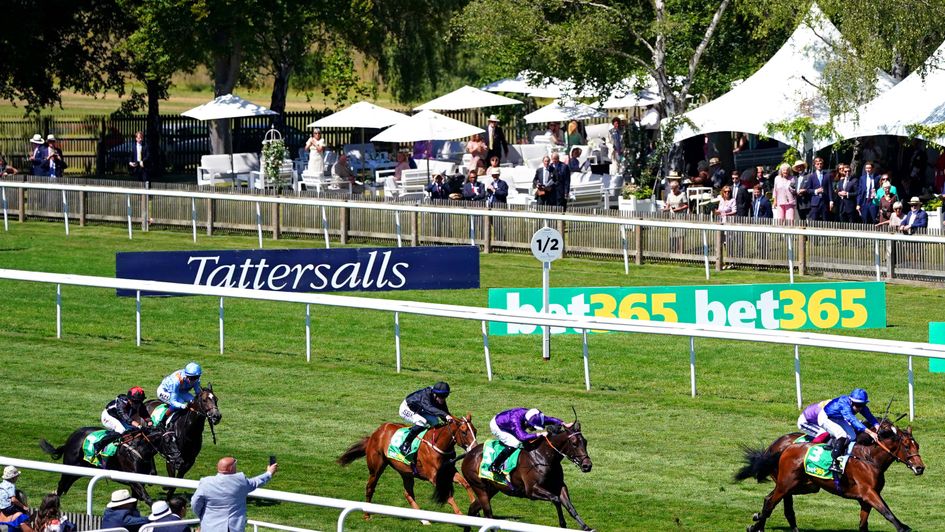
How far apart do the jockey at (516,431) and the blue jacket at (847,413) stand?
200 centimetres

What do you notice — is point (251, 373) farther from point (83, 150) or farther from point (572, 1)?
point (83, 150)

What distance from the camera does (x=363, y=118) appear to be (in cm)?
3062

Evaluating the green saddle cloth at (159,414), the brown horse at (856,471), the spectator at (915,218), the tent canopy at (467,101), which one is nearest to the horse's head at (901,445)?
the brown horse at (856,471)

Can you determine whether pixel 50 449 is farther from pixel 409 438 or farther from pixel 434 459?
pixel 434 459

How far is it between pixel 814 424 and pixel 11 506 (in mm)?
5771

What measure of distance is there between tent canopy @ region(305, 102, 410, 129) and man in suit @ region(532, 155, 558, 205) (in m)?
5.05

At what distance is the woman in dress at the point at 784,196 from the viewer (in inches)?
898

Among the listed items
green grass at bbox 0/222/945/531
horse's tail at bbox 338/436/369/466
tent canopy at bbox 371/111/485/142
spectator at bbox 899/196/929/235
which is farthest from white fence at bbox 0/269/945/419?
tent canopy at bbox 371/111/485/142

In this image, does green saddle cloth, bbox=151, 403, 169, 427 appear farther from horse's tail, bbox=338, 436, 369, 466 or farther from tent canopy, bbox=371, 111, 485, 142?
tent canopy, bbox=371, 111, 485, 142

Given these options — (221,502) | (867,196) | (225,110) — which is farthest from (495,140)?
(221,502)

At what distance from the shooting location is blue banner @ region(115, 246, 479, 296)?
18.7 metres

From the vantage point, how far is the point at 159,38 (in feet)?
99.9

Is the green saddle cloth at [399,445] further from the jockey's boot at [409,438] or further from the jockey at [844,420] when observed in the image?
the jockey at [844,420]

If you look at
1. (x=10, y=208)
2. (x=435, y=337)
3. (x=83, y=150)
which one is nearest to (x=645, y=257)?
(x=435, y=337)
